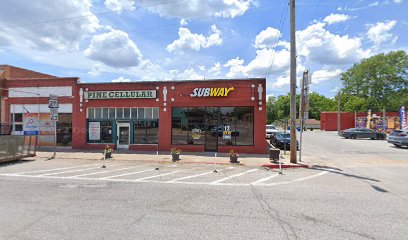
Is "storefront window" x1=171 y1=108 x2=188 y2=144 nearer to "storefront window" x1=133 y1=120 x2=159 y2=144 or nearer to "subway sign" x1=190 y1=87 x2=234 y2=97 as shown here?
"storefront window" x1=133 y1=120 x2=159 y2=144

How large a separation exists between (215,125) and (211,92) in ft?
7.54

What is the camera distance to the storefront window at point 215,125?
18.5 metres

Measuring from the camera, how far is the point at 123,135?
20234 mm

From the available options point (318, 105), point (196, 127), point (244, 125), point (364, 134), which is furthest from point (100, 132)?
point (318, 105)

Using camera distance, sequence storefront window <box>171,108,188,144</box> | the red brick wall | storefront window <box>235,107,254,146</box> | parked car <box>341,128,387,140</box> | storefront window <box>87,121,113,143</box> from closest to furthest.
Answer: storefront window <box>235,107,254,146</box> < storefront window <box>171,108,188,144</box> < storefront window <box>87,121,113,143</box> < parked car <box>341,128,387,140</box> < the red brick wall

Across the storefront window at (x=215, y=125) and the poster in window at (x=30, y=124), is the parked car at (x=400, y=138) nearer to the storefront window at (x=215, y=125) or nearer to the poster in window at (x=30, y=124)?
the storefront window at (x=215, y=125)

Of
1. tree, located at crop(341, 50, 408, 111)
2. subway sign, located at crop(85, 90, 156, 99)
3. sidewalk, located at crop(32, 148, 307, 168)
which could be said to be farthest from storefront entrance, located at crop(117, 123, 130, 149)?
tree, located at crop(341, 50, 408, 111)

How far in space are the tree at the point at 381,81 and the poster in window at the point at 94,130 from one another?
70696 millimetres

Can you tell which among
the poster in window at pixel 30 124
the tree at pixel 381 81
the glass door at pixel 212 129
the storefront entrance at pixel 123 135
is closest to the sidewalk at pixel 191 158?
the glass door at pixel 212 129

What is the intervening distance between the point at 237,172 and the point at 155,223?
23.1ft

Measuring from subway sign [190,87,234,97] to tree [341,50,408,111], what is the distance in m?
64.9

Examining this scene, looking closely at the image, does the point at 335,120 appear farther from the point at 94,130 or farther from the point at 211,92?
the point at 94,130

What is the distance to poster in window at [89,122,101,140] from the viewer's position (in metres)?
20.5

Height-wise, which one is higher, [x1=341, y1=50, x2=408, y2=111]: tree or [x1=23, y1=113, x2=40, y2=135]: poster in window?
[x1=341, y1=50, x2=408, y2=111]: tree
